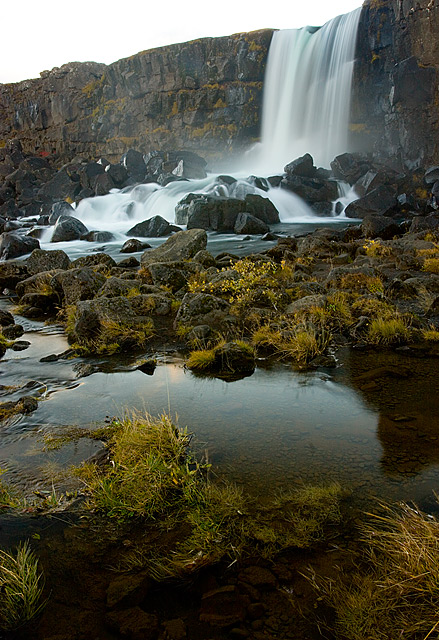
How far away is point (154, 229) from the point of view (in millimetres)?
28875

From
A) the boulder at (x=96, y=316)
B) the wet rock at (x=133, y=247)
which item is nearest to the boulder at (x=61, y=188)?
the wet rock at (x=133, y=247)

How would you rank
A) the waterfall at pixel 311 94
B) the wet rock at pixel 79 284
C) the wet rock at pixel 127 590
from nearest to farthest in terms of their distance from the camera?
the wet rock at pixel 127 590, the wet rock at pixel 79 284, the waterfall at pixel 311 94

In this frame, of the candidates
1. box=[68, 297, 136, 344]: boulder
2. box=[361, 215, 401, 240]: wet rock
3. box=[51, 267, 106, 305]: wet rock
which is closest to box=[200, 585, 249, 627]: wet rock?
box=[68, 297, 136, 344]: boulder

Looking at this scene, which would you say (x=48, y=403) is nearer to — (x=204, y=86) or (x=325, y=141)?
(x=325, y=141)

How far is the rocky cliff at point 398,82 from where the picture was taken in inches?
1903

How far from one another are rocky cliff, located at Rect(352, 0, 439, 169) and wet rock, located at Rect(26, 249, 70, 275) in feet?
145

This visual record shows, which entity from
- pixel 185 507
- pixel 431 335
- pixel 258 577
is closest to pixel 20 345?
pixel 185 507

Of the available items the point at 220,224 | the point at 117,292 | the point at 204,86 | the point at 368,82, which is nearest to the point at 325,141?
the point at 368,82

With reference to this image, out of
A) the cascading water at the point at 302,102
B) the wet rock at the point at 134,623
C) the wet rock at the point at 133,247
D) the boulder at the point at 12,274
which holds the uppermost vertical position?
the cascading water at the point at 302,102

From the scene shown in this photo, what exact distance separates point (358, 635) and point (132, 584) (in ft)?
5.41

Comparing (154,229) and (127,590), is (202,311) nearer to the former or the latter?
(127,590)

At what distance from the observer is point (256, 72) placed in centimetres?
6712

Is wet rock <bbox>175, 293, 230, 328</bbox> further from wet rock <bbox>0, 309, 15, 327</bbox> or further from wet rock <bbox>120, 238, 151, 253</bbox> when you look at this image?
wet rock <bbox>120, 238, 151, 253</bbox>

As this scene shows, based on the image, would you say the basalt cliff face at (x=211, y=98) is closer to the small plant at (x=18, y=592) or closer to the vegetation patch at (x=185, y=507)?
the vegetation patch at (x=185, y=507)
